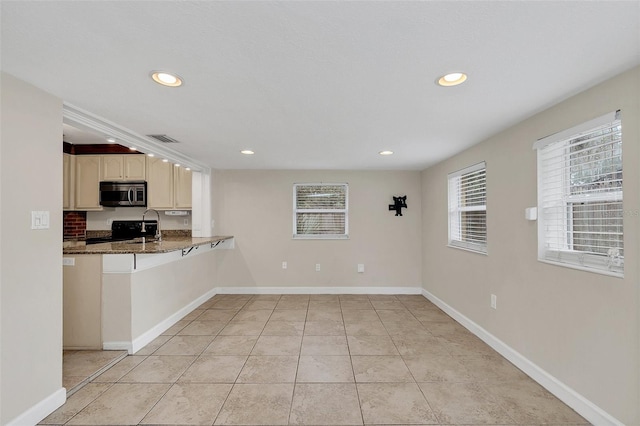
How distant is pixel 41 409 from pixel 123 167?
3.90 metres

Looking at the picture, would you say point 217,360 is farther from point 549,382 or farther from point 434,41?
point 434,41

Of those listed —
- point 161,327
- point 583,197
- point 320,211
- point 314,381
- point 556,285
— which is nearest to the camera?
point 583,197

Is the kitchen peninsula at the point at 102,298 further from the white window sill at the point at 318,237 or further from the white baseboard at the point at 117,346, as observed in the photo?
the white window sill at the point at 318,237

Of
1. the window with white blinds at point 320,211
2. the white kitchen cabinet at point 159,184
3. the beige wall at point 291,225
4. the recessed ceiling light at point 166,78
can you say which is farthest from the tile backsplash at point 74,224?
the recessed ceiling light at point 166,78

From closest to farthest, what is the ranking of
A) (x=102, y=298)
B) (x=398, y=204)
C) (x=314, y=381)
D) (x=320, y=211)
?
(x=314, y=381)
(x=102, y=298)
(x=398, y=204)
(x=320, y=211)

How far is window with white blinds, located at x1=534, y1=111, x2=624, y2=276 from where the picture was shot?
5.84 ft

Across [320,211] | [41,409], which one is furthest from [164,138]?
[320,211]

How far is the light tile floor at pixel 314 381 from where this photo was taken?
194cm

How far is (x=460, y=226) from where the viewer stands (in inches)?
153

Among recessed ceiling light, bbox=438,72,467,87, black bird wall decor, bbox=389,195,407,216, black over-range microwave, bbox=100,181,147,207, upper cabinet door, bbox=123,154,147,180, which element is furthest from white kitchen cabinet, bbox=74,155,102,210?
recessed ceiling light, bbox=438,72,467,87

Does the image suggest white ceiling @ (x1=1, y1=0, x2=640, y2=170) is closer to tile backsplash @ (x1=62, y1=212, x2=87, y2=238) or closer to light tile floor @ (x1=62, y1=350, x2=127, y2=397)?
light tile floor @ (x1=62, y1=350, x2=127, y2=397)

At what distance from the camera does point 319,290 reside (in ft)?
16.6

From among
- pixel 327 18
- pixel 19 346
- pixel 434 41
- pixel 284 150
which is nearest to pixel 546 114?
pixel 434 41

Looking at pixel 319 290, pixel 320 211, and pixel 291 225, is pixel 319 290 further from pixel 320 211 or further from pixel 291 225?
pixel 320 211
